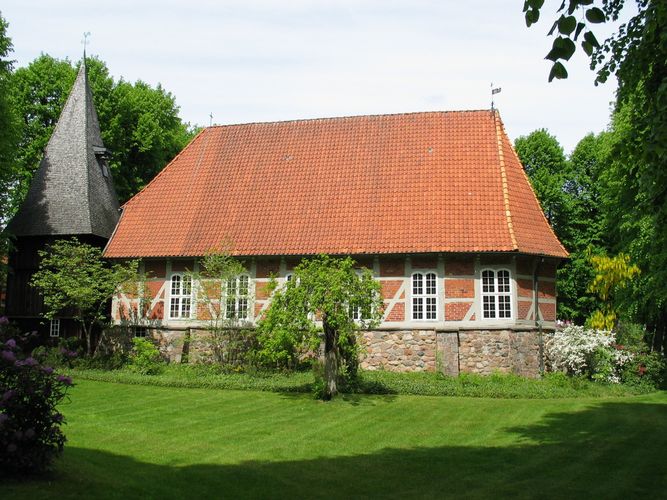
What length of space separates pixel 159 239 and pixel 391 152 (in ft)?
29.3

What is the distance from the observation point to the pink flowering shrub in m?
8.09

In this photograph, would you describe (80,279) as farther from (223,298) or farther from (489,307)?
(489,307)

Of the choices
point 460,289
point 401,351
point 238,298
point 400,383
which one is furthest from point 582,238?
point 238,298

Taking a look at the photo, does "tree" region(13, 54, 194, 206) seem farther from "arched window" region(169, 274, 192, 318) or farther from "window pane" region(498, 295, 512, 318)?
"window pane" region(498, 295, 512, 318)

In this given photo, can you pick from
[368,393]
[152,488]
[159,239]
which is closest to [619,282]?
[368,393]

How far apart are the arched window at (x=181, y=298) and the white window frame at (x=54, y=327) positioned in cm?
489

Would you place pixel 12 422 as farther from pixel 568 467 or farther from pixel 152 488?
pixel 568 467

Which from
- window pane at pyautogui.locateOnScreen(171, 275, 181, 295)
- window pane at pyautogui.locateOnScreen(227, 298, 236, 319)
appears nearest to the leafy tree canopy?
window pane at pyautogui.locateOnScreen(171, 275, 181, 295)

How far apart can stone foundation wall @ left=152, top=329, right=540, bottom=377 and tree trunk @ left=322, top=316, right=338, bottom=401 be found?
10.7 ft

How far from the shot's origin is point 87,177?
2705cm

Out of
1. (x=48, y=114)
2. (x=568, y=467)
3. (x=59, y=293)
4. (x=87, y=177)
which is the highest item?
(x=48, y=114)

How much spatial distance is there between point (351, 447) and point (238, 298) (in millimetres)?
10927

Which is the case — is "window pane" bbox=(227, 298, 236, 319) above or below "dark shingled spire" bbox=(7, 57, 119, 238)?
below

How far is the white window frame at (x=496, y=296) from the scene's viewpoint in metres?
21.6
